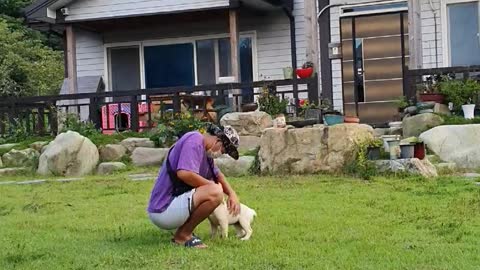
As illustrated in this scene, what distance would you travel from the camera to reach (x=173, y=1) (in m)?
15.3

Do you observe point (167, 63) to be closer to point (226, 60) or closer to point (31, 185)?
point (226, 60)

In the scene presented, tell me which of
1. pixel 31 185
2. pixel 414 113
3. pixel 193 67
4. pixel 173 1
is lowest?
pixel 31 185

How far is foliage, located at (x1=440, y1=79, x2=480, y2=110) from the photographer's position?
452 inches

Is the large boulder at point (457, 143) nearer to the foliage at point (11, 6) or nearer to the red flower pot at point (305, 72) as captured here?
the red flower pot at point (305, 72)

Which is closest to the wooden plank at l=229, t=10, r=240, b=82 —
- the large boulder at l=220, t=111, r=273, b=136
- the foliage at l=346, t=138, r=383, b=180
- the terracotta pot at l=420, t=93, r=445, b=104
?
the large boulder at l=220, t=111, r=273, b=136

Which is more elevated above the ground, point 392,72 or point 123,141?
point 392,72

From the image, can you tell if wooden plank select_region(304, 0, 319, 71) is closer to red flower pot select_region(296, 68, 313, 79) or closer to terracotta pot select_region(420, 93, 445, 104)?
red flower pot select_region(296, 68, 313, 79)

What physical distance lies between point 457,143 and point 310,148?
2.03m

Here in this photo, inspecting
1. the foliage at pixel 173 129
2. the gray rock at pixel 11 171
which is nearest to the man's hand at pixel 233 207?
the foliage at pixel 173 129

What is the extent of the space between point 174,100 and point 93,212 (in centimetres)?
599

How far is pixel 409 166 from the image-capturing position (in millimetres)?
9328

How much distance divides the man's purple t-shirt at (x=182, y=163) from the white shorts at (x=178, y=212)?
4 centimetres

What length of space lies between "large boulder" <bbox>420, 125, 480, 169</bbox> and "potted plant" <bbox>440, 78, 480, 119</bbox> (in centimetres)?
105

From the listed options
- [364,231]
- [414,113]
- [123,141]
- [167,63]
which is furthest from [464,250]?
[167,63]
